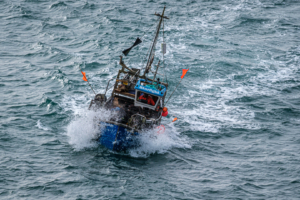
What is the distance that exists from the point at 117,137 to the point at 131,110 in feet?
8.08

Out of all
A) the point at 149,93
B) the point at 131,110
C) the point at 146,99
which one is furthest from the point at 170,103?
the point at 149,93

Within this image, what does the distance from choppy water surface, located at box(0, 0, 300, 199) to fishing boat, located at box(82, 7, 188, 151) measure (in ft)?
2.17

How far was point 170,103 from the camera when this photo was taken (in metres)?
26.7

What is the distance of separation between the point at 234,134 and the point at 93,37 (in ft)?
65.9

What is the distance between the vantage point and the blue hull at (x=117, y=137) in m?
18.9

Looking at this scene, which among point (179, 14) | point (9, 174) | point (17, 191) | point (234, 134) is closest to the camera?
point (17, 191)

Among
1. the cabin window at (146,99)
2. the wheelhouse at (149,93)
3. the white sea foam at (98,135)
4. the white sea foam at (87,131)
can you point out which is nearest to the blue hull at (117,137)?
the white sea foam at (98,135)

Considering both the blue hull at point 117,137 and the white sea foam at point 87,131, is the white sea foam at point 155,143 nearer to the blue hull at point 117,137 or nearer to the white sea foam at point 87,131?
the blue hull at point 117,137

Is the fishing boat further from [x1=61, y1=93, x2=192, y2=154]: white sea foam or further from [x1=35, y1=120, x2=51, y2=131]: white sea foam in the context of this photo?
[x1=35, y1=120, x2=51, y2=131]: white sea foam

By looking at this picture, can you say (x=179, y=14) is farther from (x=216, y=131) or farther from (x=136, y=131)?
(x=136, y=131)

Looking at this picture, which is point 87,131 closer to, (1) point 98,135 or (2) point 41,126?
(1) point 98,135

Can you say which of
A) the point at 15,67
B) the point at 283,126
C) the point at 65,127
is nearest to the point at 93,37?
the point at 15,67

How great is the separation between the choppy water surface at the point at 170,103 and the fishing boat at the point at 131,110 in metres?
0.66

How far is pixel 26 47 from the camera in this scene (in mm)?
33844
